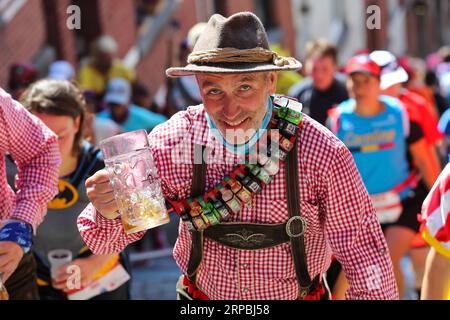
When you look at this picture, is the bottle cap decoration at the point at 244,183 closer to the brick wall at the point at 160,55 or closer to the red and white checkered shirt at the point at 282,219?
the red and white checkered shirt at the point at 282,219

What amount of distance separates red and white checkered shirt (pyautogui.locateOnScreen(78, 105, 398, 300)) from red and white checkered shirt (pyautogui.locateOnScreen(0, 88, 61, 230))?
53 cm

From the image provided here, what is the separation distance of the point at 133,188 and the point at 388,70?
4288 millimetres

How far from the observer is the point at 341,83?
355 inches

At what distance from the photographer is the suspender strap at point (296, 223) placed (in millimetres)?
3680

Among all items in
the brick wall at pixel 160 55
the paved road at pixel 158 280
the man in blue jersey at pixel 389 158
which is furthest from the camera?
the brick wall at pixel 160 55

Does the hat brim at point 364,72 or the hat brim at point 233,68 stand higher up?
the hat brim at point 233,68

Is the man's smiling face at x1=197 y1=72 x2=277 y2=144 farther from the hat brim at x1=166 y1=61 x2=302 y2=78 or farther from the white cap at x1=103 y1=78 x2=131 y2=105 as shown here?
the white cap at x1=103 y1=78 x2=131 y2=105

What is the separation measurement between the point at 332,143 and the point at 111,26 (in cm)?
1157

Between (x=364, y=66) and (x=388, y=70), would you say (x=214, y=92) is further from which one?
(x=388, y=70)

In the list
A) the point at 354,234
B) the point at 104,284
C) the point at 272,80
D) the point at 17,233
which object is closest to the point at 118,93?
the point at 104,284

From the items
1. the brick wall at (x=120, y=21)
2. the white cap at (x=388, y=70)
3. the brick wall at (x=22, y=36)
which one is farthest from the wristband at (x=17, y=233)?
the brick wall at (x=120, y=21)

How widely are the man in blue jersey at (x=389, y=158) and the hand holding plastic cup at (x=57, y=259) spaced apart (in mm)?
2211

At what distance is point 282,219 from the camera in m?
3.73

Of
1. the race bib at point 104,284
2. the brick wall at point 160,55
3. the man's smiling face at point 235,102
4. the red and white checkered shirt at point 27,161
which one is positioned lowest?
the brick wall at point 160,55
